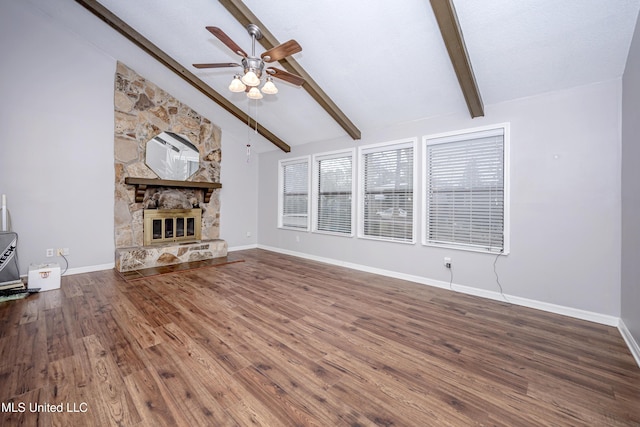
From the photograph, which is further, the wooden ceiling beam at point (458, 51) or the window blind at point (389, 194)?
the window blind at point (389, 194)

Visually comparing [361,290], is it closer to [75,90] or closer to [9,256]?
[9,256]

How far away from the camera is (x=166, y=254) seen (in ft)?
16.0

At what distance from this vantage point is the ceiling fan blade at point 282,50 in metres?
2.43

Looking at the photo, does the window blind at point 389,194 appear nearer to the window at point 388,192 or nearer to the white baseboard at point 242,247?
the window at point 388,192

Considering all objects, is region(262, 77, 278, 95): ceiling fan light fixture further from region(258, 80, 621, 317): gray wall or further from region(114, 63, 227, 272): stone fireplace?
region(114, 63, 227, 272): stone fireplace

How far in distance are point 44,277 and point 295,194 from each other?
14.0 ft

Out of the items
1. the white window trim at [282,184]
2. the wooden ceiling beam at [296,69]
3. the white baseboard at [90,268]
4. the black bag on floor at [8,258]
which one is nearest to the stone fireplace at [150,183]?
the white baseboard at [90,268]

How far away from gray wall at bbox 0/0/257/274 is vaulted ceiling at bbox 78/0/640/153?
3.66 feet

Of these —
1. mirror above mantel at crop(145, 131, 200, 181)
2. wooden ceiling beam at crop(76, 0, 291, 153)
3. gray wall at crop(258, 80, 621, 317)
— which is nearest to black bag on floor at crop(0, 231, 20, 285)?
mirror above mantel at crop(145, 131, 200, 181)

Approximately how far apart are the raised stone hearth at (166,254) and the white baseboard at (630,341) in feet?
19.0

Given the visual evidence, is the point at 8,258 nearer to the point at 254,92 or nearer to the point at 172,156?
the point at 172,156

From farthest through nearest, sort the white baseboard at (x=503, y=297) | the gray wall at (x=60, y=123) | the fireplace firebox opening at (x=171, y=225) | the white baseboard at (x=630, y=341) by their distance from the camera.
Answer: the fireplace firebox opening at (x=171, y=225)
the gray wall at (x=60, y=123)
the white baseboard at (x=503, y=297)
the white baseboard at (x=630, y=341)

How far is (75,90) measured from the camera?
4242mm

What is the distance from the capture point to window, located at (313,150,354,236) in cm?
513
